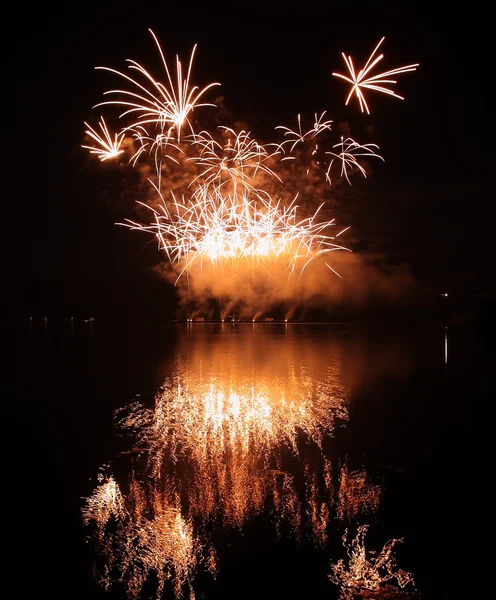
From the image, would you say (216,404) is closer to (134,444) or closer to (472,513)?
(134,444)

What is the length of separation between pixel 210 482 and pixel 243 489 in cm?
45

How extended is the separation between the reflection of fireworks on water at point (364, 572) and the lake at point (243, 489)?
0.10 feet

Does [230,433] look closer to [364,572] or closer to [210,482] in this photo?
[210,482]

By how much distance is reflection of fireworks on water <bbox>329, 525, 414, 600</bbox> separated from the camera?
4270 mm

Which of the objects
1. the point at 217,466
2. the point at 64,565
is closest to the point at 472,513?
the point at 217,466

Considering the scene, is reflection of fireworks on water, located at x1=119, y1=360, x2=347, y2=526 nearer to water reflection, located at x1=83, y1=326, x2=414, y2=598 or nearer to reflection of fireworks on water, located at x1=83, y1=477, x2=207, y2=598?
water reflection, located at x1=83, y1=326, x2=414, y2=598

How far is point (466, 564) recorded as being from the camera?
4.62 m

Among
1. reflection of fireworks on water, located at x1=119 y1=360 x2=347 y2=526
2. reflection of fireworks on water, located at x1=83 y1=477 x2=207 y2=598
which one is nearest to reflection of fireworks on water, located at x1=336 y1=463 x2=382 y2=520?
reflection of fireworks on water, located at x1=119 y1=360 x2=347 y2=526

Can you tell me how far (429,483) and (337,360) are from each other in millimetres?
14462

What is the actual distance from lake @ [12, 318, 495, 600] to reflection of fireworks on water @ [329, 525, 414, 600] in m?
0.03

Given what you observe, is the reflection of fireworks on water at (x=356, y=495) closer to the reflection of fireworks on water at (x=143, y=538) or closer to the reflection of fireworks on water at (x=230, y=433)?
the reflection of fireworks on water at (x=230, y=433)

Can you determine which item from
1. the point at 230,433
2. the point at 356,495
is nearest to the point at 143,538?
the point at 356,495

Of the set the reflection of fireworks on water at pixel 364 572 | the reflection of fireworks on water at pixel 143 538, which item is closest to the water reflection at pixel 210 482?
the reflection of fireworks on water at pixel 143 538

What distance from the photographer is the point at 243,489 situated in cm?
632
